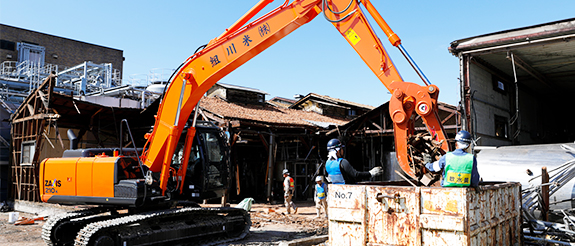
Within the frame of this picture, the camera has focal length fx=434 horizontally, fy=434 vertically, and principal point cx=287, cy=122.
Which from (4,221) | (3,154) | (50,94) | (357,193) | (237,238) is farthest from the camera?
(3,154)

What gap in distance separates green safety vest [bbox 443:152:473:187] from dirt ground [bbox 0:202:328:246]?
4845 mm

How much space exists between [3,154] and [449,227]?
1886cm

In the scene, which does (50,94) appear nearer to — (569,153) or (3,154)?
(3,154)

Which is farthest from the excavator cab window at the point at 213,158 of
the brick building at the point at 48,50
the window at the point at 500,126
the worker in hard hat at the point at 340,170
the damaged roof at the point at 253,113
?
the brick building at the point at 48,50

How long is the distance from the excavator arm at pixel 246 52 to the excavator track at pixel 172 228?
2.40ft

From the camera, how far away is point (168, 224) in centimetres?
862

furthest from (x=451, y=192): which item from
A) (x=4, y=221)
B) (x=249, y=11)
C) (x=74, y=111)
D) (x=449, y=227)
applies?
(x=74, y=111)

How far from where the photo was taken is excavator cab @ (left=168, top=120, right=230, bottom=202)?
927 cm

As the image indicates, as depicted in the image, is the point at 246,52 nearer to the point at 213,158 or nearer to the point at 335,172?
the point at 213,158

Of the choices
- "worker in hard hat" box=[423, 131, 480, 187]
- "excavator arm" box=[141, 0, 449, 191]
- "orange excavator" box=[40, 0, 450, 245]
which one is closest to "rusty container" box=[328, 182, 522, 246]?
"worker in hard hat" box=[423, 131, 480, 187]

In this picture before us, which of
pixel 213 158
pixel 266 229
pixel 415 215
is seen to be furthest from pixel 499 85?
pixel 415 215

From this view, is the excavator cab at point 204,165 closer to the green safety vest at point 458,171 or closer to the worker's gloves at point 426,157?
the worker's gloves at point 426,157

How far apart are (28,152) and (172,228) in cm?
1020

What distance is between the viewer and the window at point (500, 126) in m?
14.5
